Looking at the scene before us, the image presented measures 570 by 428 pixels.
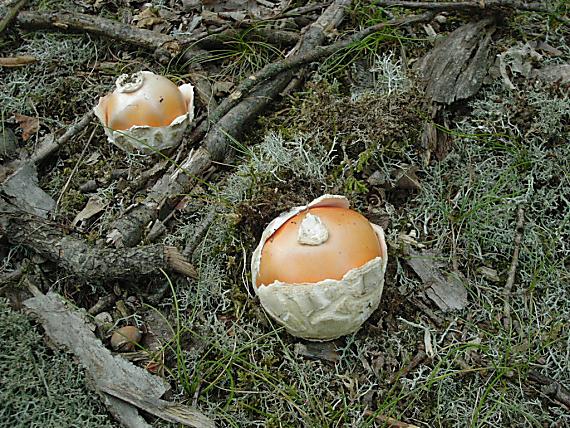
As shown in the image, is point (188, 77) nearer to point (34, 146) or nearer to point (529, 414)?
point (34, 146)

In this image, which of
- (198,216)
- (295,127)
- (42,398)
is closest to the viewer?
(42,398)

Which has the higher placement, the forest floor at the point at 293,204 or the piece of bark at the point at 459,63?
the piece of bark at the point at 459,63

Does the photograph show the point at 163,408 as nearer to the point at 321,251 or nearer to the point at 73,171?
the point at 321,251

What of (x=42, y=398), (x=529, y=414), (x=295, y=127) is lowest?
(x=529, y=414)

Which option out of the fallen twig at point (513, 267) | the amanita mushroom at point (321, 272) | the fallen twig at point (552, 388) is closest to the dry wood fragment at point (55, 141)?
the amanita mushroom at point (321, 272)

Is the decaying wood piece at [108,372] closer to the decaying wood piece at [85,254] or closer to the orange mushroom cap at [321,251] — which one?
the decaying wood piece at [85,254]

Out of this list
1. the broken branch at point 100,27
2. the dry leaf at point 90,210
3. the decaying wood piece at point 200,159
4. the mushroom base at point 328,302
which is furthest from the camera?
the broken branch at point 100,27

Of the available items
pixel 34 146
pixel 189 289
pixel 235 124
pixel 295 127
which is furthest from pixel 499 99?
pixel 34 146
